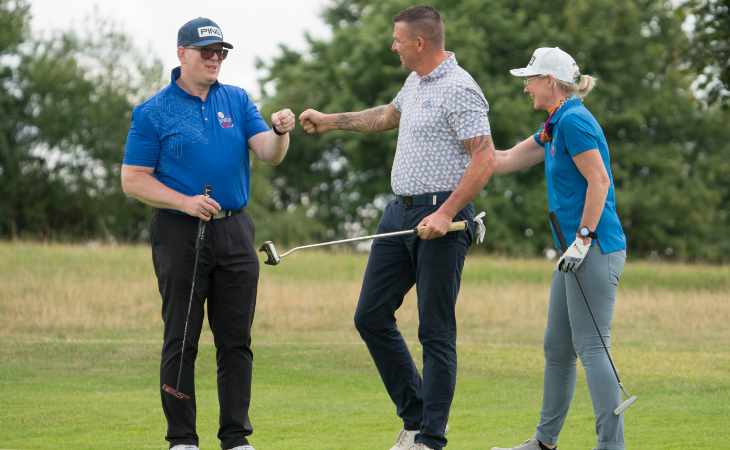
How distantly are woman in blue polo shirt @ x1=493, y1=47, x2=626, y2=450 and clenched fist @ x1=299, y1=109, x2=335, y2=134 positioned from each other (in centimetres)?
120

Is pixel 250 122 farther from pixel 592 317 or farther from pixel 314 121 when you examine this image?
pixel 592 317

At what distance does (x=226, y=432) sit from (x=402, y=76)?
128 feet

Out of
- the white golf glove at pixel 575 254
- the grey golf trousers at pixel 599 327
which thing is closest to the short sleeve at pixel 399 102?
the grey golf trousers at pixel 599 327

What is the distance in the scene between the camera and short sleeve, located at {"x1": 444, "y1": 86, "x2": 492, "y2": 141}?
7219mm

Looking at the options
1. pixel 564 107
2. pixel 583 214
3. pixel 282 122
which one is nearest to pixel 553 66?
pixel 564 107

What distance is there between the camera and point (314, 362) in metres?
14.1

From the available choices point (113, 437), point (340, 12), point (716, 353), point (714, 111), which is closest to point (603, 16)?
point (714, 111)

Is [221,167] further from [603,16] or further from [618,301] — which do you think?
[603,16]

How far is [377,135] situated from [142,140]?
4035 centimetres

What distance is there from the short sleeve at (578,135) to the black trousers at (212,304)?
1.70 m

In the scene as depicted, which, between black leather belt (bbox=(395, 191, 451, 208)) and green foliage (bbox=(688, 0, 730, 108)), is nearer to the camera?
black leather belt (bbox=(395, 191, 451, 208))


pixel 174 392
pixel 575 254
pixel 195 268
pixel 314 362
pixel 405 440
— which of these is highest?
pixel 575 254

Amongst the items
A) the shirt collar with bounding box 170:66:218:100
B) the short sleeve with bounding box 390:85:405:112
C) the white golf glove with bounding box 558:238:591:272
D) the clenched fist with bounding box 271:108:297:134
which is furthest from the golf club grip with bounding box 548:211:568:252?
the shirt collar with bounding box 170:66:218:100

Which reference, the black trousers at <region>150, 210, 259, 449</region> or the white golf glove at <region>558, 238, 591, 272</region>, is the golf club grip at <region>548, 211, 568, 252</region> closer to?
the white golf glove at <region>558, 238, 591, 272</region>
